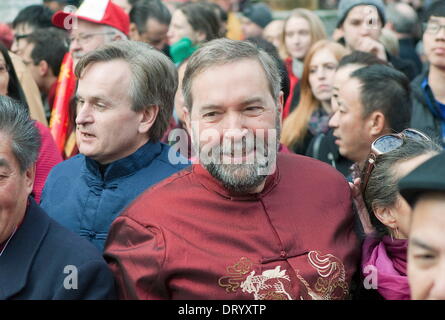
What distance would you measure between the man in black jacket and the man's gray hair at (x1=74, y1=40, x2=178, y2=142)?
2.67 metres

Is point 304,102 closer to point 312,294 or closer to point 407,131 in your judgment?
point 407,131

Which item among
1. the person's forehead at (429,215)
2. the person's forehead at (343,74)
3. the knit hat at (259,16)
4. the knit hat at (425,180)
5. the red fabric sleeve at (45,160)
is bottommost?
the knit hat at (259,16)

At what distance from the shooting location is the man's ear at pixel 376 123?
4.54 metres

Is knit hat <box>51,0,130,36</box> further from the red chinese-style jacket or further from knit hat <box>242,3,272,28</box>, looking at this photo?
knit hat <box>242,3,272,28</box>

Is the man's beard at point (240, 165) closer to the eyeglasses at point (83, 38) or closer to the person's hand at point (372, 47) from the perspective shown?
the eyeglasses at point (83, 38)

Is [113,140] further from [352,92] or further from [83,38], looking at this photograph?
[83,38]

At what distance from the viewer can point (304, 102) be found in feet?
20.1

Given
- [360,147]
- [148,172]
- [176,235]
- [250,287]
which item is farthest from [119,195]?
[360,147]

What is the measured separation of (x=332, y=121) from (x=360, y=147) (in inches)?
10.2

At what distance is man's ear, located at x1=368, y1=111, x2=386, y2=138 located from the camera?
454cm

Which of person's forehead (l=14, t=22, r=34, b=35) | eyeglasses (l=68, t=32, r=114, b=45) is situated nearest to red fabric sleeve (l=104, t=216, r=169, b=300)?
eyeglasses (l=68, t=32, r=114, b=45)

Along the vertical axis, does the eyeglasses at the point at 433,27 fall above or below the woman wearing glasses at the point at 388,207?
above

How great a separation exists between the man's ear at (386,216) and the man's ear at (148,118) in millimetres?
1154

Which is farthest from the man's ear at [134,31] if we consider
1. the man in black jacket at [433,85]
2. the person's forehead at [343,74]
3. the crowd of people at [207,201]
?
the crowd of people at [207,201]
